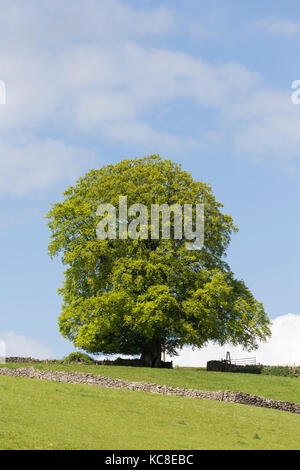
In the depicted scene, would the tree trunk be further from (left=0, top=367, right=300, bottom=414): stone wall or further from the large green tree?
(left=0, top=367, right=300, bottom=414): stone wall

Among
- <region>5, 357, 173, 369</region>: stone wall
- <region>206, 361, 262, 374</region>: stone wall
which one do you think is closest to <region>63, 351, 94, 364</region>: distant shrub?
<region>5, 357, 173, 369</region>: stone wall

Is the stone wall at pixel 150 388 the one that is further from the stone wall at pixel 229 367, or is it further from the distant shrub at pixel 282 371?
the stone wall at pixel 229 367

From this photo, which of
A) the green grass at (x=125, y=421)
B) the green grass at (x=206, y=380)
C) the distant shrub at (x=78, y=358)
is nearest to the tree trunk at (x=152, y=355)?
the distant shrub at (x=78, y=358)

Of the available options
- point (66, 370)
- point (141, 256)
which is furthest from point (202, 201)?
point (66, 370)

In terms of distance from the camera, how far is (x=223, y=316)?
45031 mm

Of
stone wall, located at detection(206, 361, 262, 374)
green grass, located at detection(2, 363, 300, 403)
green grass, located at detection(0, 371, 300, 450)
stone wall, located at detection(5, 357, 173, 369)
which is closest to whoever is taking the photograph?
green grass, located at detection(0, 371, 300, 450)

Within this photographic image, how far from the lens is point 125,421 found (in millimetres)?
19469

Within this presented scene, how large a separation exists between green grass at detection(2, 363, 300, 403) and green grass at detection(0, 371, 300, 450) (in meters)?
6.77

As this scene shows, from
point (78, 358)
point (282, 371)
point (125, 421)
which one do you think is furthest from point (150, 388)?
point (282, 371)

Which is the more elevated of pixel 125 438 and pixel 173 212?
pixel 173 212

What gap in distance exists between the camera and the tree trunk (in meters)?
45.5

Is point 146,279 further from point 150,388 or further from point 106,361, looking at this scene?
point 150,388
